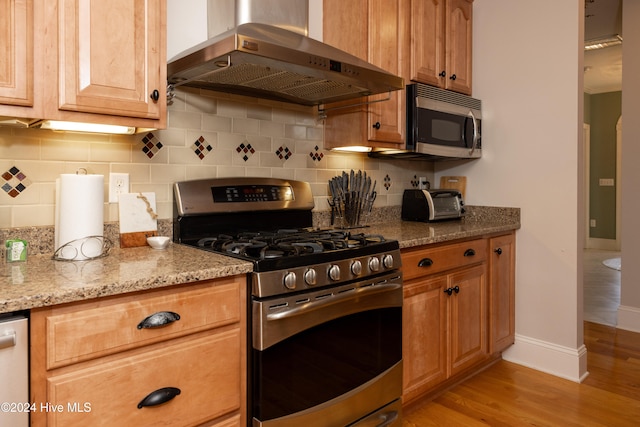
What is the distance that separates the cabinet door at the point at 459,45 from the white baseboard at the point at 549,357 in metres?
1.71

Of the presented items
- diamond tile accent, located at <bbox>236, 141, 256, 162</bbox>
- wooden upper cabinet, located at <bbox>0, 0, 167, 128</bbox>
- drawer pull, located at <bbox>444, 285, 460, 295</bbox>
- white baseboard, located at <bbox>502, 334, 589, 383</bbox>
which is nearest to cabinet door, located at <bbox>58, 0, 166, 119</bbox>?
wooden upper cabinet, located at <bbox>0, 0, 167, 128</bbox>

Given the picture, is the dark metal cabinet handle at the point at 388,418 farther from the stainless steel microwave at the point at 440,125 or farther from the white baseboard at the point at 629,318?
the white baseboard at the point at 629,318

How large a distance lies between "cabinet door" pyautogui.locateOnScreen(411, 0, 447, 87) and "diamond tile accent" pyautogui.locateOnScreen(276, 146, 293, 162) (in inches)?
34.3

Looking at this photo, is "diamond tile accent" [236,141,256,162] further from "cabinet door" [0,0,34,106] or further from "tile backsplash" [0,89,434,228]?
"cabinet door" [0,0,34,106]

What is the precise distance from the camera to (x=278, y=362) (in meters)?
1.44

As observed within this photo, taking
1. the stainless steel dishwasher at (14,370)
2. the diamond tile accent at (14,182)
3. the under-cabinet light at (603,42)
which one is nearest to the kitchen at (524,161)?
the diamond tile accent at (14,182)

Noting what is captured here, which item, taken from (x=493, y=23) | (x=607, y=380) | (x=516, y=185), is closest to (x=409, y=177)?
(x=516, y=185)

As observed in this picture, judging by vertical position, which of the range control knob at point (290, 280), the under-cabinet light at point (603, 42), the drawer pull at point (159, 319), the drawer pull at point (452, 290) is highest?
the under-cabinet light at point (603, 42)

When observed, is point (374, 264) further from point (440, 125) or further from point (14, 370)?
point (440, 125)

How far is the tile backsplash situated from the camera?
1560 millimetres

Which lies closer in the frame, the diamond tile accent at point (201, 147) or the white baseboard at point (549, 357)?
the diamond tile accent at point (201, 147)

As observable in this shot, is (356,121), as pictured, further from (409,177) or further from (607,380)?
(607,380)

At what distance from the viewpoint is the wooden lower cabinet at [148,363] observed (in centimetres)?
106

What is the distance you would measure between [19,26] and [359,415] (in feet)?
5.74
